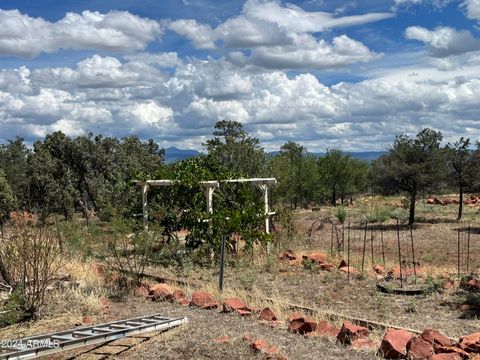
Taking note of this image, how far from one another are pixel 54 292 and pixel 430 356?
6.77 metres

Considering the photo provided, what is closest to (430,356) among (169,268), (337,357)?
(337,357)

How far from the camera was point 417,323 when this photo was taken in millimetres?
8055

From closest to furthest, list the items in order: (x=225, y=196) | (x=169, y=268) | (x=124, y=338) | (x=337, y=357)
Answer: (x=337, y=357), (x=124, y=338), (x=169, y=268), (x=225, y=196)

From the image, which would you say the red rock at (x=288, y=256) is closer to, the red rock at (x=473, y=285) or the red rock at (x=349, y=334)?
the red rock at (x=473, y=285)

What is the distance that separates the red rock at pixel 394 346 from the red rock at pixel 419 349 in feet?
0.39

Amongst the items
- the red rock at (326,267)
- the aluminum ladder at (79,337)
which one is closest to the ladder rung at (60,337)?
the aluminum ladder at (79,337)

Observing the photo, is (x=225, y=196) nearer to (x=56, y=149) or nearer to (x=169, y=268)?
(x=169, y=268)

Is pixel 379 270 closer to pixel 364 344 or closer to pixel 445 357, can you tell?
pixel 364 344

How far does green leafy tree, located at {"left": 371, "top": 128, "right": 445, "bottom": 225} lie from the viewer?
90.6ft

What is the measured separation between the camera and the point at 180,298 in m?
9.43

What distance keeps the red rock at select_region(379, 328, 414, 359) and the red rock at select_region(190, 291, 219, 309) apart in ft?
11.0

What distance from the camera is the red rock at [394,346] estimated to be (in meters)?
6.10

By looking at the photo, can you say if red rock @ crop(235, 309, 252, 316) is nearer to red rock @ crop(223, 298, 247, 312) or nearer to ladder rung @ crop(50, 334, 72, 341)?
red rock @ crop(223, 298, 247, 312)

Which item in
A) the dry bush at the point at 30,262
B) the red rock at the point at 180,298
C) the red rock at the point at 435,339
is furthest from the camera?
the red rock at the point at 180,298
